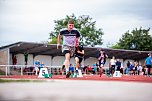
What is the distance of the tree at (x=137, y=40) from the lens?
5266 centimetres

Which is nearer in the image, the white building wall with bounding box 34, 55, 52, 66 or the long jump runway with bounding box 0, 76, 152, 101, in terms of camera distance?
the long jump runway with bounding box 0, 76, 152, 101

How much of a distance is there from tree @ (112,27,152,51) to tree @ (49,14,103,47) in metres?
4.04

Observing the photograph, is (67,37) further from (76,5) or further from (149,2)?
(149,2)

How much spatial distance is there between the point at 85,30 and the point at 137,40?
8.64m

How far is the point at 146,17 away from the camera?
4.52m

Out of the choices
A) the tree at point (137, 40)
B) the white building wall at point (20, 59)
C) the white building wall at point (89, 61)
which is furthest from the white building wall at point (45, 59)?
the tree at point (137, 40)

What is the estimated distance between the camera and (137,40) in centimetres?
5672

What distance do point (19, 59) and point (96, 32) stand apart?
30895 mm

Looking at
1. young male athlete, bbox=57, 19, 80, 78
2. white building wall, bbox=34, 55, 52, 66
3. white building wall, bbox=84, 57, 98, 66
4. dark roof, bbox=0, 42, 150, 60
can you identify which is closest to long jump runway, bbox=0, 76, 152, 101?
young male athlete, bbox=57, 19, 80, 78

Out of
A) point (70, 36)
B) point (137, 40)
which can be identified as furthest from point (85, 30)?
point (70, 36)

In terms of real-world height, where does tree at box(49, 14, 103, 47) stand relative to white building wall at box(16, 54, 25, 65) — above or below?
above

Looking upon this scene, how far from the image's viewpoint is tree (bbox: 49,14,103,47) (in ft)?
194

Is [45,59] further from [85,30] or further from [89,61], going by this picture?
[85,30]

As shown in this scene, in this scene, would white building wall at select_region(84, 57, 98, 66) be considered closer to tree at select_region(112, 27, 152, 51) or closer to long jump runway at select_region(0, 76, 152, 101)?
tree at select_region(112, 27, 152, 51)
